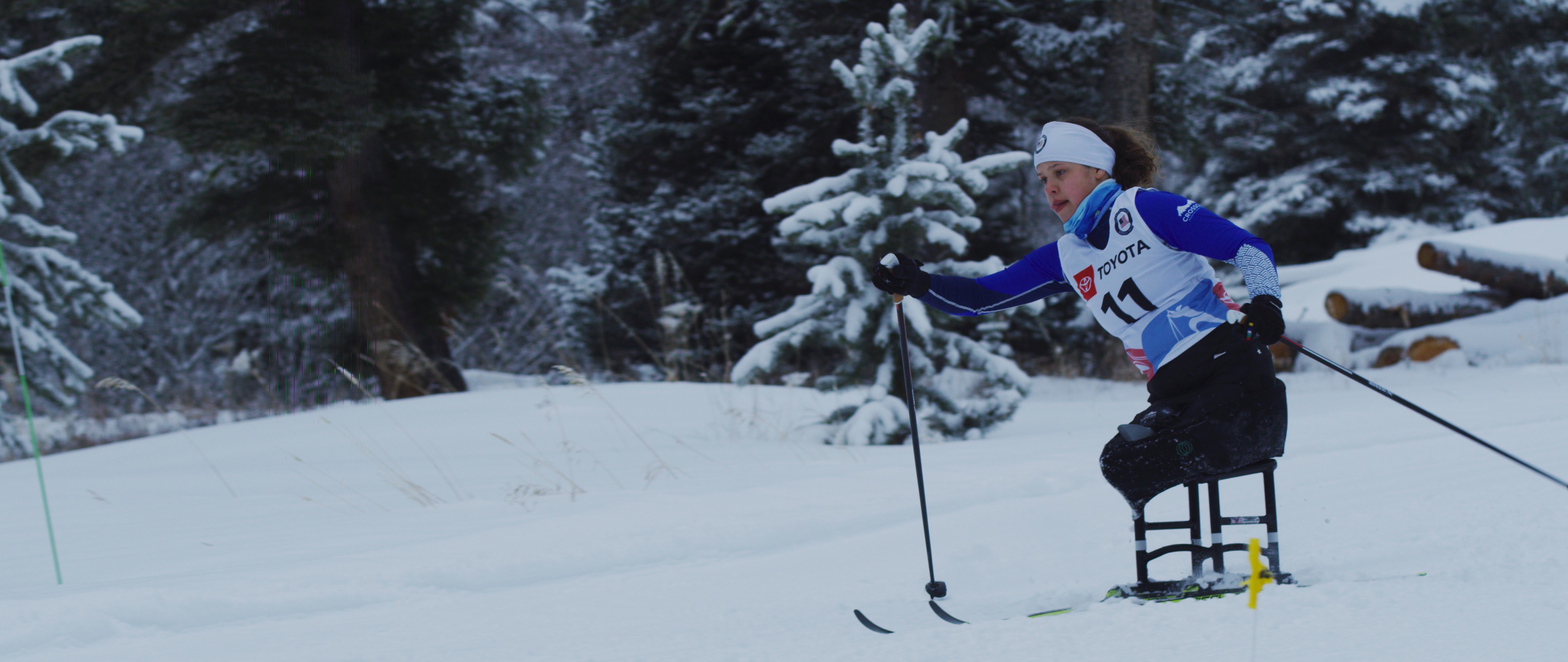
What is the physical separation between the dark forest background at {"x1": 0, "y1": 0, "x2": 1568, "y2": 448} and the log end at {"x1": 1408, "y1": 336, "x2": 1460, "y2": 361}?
3.21 metres

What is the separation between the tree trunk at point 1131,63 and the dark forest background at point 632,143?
3 cm

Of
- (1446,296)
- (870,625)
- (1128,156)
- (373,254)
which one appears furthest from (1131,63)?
(870,625)

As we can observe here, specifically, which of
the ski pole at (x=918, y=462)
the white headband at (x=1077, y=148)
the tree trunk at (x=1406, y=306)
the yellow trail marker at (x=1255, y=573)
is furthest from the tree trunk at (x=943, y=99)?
the yellow trail marker at (x=1255, y=573)

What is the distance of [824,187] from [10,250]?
7.77 m

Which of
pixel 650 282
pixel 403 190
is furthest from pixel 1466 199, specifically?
pixel 403 190

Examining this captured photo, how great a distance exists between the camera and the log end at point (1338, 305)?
38.2ft

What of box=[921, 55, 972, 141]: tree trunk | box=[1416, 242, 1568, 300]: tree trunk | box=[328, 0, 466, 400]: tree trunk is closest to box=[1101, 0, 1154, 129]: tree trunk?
box=[921, 55, 972, 141]: tree trunk

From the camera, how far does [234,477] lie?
7.00 meters

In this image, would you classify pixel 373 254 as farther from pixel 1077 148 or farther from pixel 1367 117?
pixel 1367 117

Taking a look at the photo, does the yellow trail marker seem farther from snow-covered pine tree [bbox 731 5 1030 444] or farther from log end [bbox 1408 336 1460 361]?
log end [bbox 1408 336 1460 361]

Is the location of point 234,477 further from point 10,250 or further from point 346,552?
point 10,250

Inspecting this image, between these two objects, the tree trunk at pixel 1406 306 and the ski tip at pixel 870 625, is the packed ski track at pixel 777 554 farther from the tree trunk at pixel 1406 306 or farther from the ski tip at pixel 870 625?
the tree trunk at pixel 1406 306

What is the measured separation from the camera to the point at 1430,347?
11.0 meters

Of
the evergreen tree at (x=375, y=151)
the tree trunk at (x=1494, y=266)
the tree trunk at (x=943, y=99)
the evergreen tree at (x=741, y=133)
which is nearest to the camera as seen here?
the tree trunk at (x=1494, y=266)
